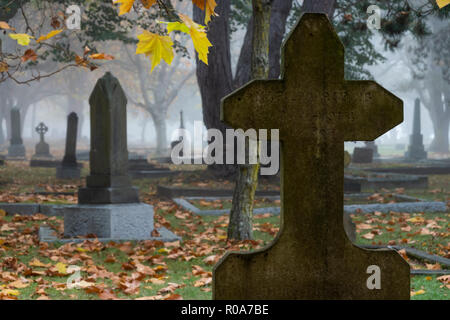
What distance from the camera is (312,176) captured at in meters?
3.72

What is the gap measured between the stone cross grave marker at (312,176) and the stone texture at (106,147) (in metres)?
5.88

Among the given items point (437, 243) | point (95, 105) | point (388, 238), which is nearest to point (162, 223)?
point (95, 105)

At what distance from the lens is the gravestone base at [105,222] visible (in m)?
9.02

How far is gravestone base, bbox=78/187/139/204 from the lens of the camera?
9227mm

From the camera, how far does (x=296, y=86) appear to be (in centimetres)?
371

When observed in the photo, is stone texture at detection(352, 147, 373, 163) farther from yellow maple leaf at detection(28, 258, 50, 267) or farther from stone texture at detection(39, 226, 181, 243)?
yellow maple leaf at detection(28, 258, 50, 267)

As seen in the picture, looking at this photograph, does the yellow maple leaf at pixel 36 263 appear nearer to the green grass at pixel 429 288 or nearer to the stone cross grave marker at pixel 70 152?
the green grass at pixel 429 288

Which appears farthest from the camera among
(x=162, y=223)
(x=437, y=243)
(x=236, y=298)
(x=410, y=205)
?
(x=410, y=205)

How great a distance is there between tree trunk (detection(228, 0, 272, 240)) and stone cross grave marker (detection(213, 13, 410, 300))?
438 centimetres

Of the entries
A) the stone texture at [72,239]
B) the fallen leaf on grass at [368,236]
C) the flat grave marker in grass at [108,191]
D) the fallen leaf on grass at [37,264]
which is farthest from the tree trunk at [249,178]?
the fallen leaf on grass at [37,264]

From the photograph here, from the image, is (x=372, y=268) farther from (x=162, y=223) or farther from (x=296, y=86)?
(x=162, y=223)

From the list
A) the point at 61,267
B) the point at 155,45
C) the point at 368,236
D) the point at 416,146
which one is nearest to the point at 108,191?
the point at 61,267

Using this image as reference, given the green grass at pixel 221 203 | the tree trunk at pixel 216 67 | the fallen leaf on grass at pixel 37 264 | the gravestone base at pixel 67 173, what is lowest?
the fallen leaf on grass at pixel 37 264
